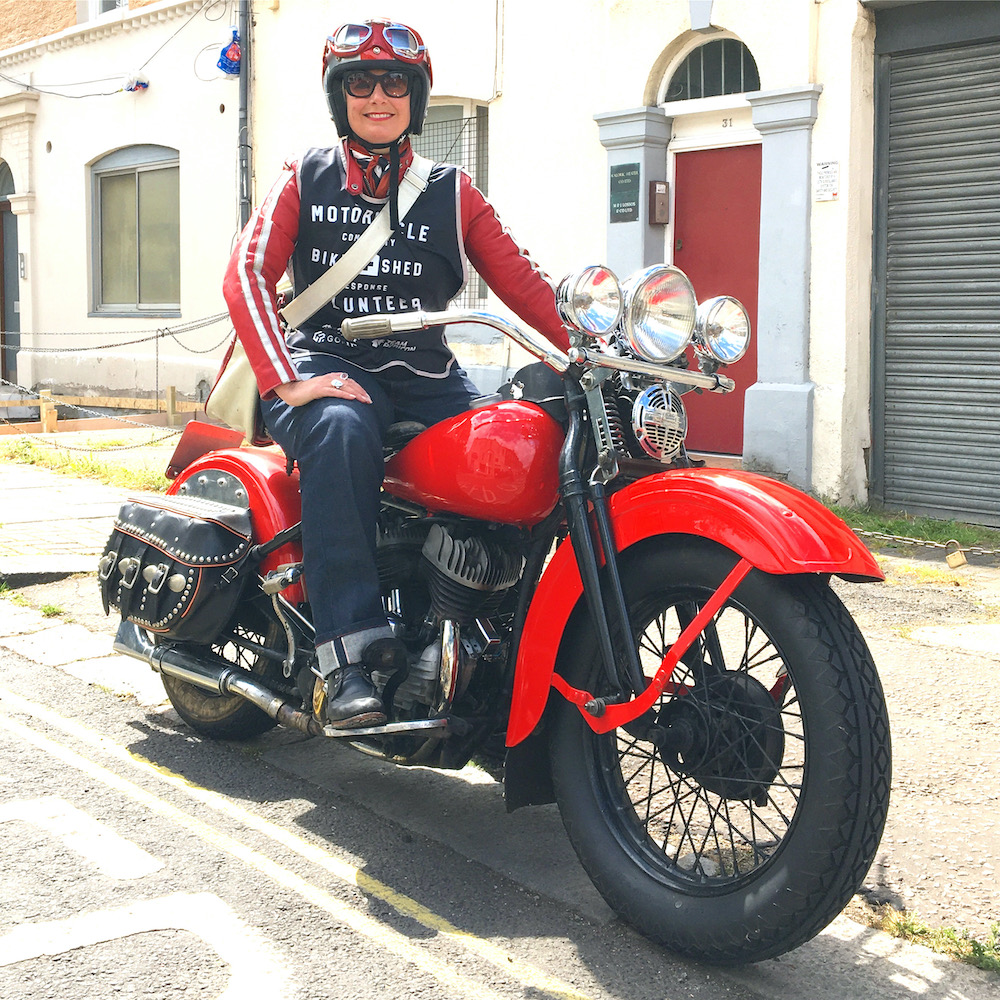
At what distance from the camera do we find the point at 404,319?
301 centimetres

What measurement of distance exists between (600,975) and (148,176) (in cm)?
1657

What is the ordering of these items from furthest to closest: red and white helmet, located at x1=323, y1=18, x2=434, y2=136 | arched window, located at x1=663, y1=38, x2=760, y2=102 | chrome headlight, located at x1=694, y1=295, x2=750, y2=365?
arched window, located at x1=663, y1=38, x2=760, y2=102 < red and white helmet, located at x1=323, y1=18, x2=434, y2=136 < chrome headlight, located at x1=694, y1=295, x2=750, y2=365

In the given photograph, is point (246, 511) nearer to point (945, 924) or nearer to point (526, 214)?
point (945, 924)

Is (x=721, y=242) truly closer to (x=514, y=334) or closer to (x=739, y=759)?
(x=514, y=334)

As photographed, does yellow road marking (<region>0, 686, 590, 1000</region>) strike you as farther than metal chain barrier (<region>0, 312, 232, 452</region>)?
No

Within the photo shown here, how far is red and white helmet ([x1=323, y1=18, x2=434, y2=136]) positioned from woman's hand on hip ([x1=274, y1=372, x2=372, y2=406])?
0.78m

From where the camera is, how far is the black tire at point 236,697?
4.04m

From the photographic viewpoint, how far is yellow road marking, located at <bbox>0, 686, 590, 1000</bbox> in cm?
287

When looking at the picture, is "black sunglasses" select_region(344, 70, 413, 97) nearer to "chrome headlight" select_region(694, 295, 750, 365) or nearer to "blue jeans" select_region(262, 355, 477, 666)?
"blue jeans" select_region(262, 355, 477, 666)

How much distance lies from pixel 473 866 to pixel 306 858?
457 millimetres

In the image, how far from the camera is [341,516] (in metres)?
3.38

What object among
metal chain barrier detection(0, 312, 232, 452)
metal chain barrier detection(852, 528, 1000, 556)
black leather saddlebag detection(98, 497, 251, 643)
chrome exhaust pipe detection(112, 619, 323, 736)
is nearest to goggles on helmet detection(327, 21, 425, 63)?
black leather saddlebag detection(98, 497, 251, 643)

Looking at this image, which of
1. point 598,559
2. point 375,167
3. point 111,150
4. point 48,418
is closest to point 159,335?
point 48,418

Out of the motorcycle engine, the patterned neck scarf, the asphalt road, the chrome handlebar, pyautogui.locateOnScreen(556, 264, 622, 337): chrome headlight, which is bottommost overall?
the asphalt road
